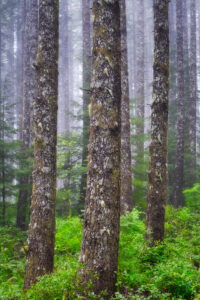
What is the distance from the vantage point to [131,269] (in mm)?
5559

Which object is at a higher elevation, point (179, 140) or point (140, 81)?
point (140, 81)

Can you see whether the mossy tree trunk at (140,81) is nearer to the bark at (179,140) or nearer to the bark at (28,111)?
the bark at (179,140)

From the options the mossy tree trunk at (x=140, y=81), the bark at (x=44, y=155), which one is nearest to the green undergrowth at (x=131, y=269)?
the bark at (x=44, y=155)

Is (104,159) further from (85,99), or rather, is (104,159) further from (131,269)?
(85,99)

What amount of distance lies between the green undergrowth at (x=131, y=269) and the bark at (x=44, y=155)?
478mm

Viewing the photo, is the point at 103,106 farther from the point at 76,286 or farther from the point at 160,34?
the point at 160,34

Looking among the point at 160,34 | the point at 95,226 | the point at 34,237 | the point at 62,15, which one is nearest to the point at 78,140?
the point at 160,34

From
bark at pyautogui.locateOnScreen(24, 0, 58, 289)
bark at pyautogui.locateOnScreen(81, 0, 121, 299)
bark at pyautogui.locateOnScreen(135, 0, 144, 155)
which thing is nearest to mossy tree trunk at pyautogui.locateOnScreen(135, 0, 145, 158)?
bark at pyautogui.locateOnScreen(135, 0, 144, 155)

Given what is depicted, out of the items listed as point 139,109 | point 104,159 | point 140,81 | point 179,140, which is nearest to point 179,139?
point 179,140

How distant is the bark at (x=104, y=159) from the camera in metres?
4.67

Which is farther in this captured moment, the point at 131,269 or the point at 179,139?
the point at 179,139

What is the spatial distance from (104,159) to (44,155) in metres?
1.95

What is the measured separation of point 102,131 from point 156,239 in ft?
13.4

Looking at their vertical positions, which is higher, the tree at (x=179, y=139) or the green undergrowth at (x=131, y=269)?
the tree at (x=179, y=139)
